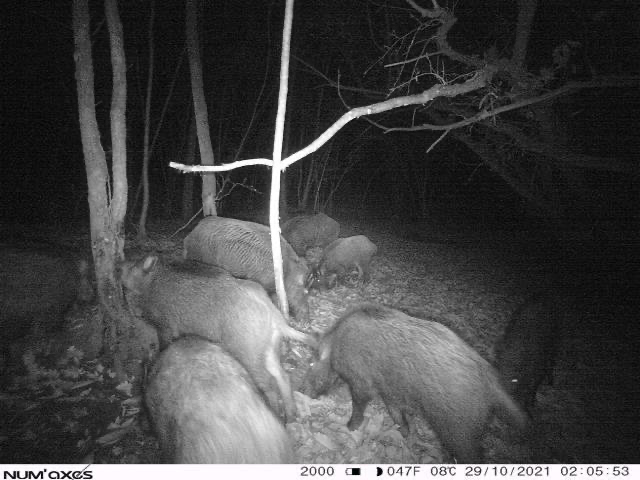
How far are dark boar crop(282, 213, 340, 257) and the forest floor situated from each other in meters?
3.23

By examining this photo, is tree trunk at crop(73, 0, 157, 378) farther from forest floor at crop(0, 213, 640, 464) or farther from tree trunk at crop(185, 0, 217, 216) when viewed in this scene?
tree trunk at crop(185, 0, 217, 216)

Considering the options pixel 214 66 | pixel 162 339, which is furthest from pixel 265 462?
pixel 214 66

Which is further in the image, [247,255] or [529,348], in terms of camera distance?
[247,255]

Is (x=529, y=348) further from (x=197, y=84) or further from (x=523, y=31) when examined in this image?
(x=197, y=84)

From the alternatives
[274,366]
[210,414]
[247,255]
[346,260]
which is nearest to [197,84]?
[247,255]

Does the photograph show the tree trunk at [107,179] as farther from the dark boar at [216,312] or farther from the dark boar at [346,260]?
the dark boar at [346,260]

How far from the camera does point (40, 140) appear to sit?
16.8 meters

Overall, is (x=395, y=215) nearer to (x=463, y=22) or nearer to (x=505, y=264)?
(x=505, y=264)

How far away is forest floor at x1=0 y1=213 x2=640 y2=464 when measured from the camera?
3.17m

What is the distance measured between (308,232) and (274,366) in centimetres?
772

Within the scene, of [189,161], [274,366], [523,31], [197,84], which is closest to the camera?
[274,366]

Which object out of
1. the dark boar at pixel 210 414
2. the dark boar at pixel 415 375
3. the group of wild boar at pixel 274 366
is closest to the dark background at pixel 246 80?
the group of wild boar at pixel 274 366

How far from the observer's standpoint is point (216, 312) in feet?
12.4

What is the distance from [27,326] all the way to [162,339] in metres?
1.61
